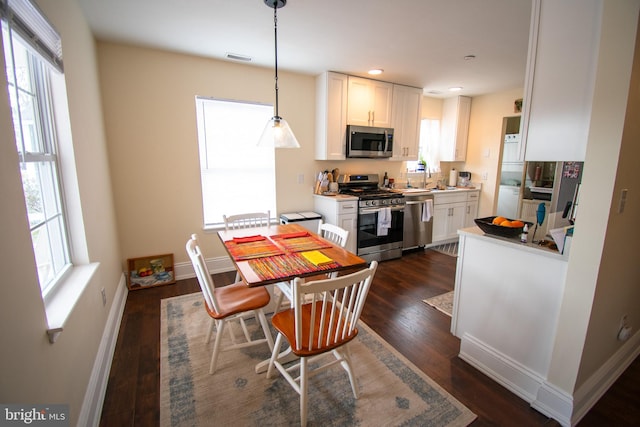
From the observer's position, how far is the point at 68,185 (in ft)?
5.91

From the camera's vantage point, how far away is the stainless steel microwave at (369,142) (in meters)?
3.95

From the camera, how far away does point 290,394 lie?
1.71 meters

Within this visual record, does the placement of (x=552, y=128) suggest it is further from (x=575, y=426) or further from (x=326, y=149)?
(x=326, y=149)

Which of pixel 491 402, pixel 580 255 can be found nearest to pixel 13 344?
pixel 491 402

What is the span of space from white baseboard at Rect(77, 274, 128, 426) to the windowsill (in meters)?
0.47

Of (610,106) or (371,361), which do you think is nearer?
(610,106)

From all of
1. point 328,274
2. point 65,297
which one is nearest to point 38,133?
point 65,297

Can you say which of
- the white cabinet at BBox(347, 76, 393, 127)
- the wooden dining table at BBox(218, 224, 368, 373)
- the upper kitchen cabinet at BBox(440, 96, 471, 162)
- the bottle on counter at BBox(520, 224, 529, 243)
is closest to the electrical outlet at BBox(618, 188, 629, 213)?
the bottle on counter at BBox(520, 224, 529, 243)

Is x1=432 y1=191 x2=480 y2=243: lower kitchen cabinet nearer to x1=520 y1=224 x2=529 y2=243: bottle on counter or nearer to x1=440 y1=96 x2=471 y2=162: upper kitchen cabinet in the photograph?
x1=440 y1=96 x2=471 y2=162: upper kitchen cabinet

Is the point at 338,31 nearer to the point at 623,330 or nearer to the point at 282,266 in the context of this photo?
the point at 282,266

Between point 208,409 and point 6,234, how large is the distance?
1.28 metres

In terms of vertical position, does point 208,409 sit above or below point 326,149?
below

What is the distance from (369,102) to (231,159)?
2.05 meters

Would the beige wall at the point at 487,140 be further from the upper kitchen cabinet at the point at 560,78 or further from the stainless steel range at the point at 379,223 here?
the upper kitchen cabinet at the point at 560,78
